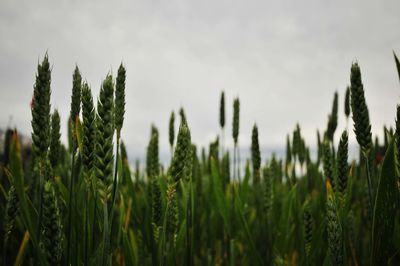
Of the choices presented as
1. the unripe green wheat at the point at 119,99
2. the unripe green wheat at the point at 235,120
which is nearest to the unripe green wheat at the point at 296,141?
the unripe green wheat at the point at 235,120

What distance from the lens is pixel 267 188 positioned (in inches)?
85.8

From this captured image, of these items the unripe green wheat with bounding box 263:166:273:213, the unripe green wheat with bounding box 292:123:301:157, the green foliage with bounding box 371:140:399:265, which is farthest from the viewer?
the unripe green wheat with bounding box 292:123:301:157

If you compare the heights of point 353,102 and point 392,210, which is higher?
point 353,102

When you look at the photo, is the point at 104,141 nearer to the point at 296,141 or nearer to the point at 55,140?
the point at 55,140

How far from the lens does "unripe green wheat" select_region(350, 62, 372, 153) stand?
43.6 inches

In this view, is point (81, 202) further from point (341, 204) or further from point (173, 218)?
point (341, 204)

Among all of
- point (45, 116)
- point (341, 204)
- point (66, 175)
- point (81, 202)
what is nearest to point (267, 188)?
point (341, 204)

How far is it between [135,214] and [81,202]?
651 mm

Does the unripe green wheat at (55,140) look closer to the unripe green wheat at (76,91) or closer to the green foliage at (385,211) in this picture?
the unripe green wheat at (76,91)

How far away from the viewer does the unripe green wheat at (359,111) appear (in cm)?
111

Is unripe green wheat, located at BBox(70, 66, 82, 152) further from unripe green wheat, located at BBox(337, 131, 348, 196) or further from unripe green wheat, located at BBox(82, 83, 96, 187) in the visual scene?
unripe green wheat, located at BBox(337, 131, 348, 196)

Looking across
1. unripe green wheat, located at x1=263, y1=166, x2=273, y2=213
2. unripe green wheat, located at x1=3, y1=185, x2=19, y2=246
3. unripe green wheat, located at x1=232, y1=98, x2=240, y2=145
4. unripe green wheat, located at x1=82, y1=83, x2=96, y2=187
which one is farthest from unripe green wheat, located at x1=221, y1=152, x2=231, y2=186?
unripe green wheat, located at x1=82, y1=83, x2=96, y2=187

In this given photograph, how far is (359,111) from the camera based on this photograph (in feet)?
3.64

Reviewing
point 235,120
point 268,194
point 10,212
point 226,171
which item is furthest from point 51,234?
point 226,171
